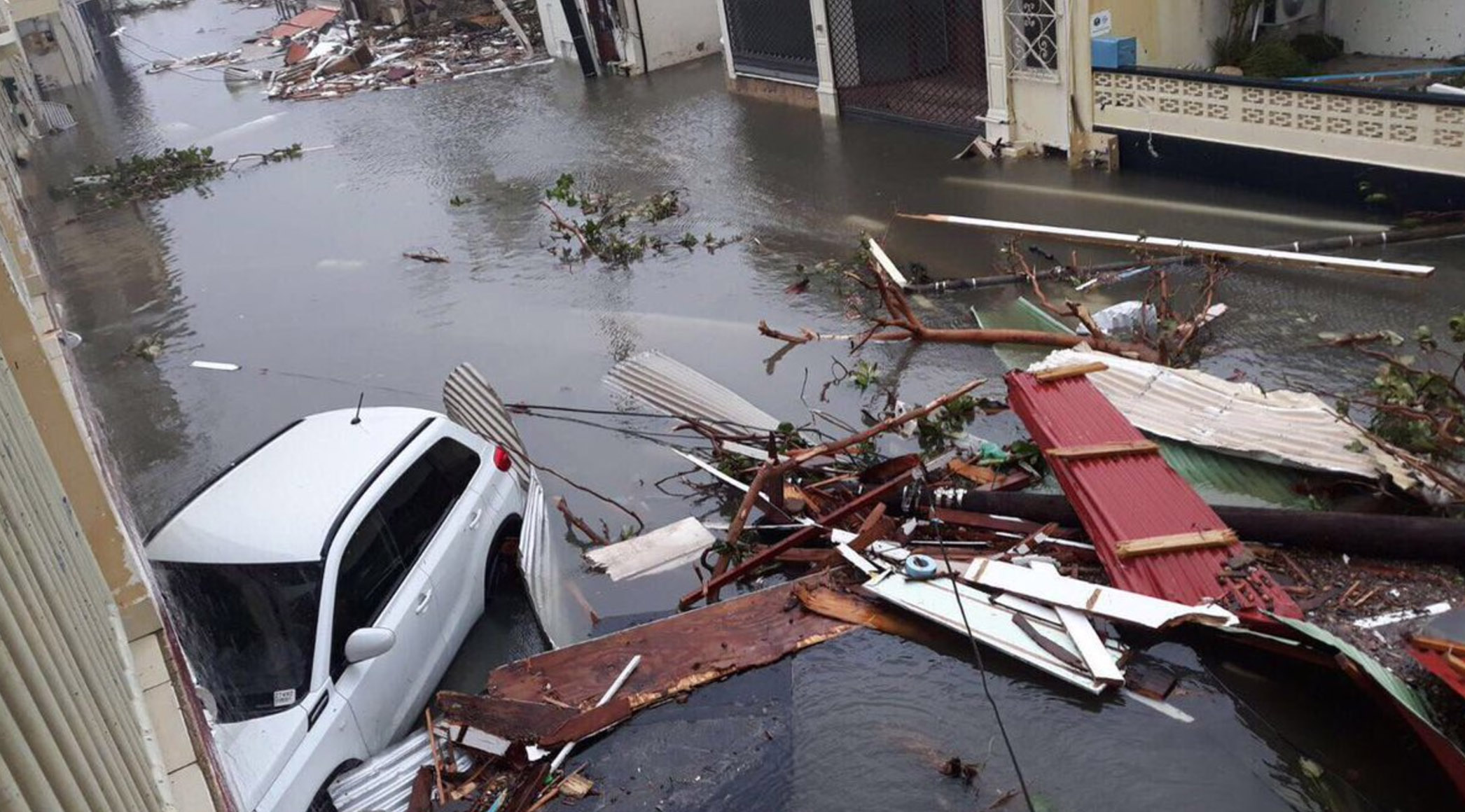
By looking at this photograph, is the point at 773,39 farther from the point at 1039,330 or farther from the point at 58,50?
the point at 58,50

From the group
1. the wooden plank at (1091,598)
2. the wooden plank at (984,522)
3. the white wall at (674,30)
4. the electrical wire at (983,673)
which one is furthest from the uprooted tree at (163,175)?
the wooden plank at (1091,598)

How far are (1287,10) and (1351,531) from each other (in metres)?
12.6

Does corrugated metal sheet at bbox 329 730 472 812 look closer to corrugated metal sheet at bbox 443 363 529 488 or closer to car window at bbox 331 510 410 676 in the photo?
car window at bbox 331 510 410 676

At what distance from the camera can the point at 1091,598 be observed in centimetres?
596

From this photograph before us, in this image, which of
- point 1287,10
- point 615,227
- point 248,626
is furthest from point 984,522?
point 1287,10

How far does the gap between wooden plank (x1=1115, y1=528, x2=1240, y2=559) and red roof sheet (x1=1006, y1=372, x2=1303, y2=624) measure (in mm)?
A: 28

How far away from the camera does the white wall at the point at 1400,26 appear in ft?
48.6

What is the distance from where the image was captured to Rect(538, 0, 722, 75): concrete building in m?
26.8

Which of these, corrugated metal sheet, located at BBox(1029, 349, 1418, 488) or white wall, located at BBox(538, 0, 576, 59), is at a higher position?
white wall, located at BBox(538, 0, 576, 59)

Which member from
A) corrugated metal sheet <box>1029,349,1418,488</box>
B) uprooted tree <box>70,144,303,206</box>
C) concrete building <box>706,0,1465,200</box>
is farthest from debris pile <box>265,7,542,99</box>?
corrugated metal sheet <box>1029,349,1418,488</box>

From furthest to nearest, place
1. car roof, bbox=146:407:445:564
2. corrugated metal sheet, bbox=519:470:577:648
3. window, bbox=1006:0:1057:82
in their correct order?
window, bbox=1006:0:1057:82 < corrugated metal sheet, bbox=519:470:577:648 < car roof, bbox=146:407:445:564

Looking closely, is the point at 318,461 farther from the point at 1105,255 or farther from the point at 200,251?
the point at 200,251

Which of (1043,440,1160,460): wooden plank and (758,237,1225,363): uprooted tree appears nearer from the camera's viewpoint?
(1043,440,1160,460): wooden plank

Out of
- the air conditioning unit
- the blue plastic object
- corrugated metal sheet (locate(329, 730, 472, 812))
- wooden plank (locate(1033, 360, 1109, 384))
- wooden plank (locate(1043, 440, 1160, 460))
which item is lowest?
corrugated metal sheet (locate(329, 730, 472, 812))
